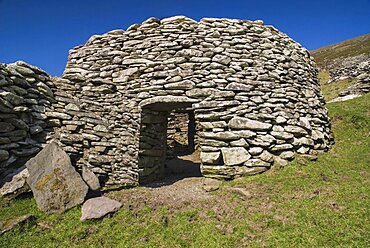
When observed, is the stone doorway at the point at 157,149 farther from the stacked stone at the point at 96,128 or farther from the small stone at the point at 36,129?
the small stone at the point at 36,129

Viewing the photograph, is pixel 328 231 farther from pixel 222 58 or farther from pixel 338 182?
pixel 222 58

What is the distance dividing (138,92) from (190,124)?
8.73 m

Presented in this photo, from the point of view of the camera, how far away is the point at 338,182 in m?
5.96

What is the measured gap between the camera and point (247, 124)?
7.19 m

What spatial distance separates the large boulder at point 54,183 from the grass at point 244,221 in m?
0.23

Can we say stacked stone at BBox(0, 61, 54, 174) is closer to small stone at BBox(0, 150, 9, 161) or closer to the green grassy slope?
small stone at BBox(0, 150, 9, 161)

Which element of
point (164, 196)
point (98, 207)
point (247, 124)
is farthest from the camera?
point (247, 124)

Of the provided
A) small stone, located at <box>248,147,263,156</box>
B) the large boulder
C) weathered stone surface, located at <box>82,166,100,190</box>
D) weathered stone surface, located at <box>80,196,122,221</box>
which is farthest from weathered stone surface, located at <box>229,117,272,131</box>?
the large boulder

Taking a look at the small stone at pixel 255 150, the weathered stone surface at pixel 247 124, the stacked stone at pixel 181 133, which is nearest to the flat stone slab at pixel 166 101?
the weathered stone surface at pixel 247 124

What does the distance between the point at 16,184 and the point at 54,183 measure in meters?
1.20

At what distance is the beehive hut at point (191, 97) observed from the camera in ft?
23.9

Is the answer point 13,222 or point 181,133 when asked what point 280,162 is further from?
point 181,133

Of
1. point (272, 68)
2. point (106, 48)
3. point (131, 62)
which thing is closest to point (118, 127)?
point (131, 62)

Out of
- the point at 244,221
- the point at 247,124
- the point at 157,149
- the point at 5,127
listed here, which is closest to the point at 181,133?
the point at 157,149
